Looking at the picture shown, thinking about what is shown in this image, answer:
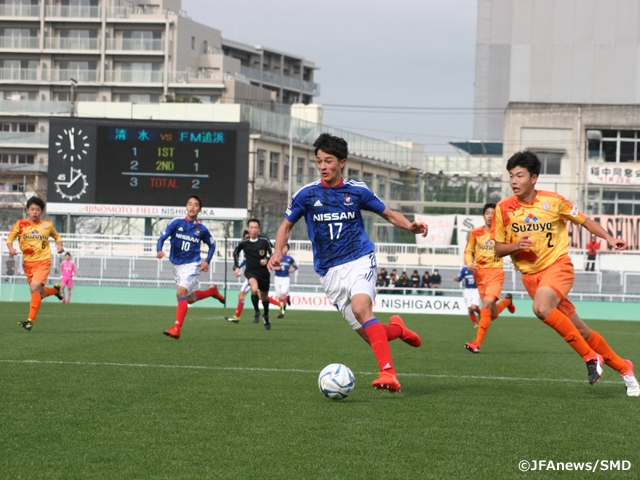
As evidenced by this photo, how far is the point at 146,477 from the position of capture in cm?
475

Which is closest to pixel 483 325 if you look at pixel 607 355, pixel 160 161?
pixel 607 355

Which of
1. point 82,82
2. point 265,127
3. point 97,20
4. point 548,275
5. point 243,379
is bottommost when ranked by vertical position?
point 243,379

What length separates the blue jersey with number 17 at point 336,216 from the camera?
8227mm

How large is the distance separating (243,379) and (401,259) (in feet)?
83.8

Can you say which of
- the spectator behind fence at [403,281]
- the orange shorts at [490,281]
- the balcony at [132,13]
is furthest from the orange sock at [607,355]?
the balcony at [132,13]

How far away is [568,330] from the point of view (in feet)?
26.8

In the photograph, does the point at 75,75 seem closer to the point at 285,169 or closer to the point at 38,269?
the point at 285,169

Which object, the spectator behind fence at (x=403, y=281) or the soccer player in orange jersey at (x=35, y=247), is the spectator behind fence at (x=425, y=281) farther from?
the soccer player in orange jersey at (x=35, y=247)

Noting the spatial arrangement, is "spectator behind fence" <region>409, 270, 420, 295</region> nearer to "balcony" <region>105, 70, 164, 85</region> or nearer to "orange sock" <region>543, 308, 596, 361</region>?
"orange sock" <region>543, 308, 596, 361</region>

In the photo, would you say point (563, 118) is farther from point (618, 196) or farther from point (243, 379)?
point (243, 379)

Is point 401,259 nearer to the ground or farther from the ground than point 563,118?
nearer to the ground

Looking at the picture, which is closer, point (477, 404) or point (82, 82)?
point (477, 404)

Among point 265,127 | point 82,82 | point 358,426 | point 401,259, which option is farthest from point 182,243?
point 82,82

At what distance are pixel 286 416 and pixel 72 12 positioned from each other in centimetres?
7652
